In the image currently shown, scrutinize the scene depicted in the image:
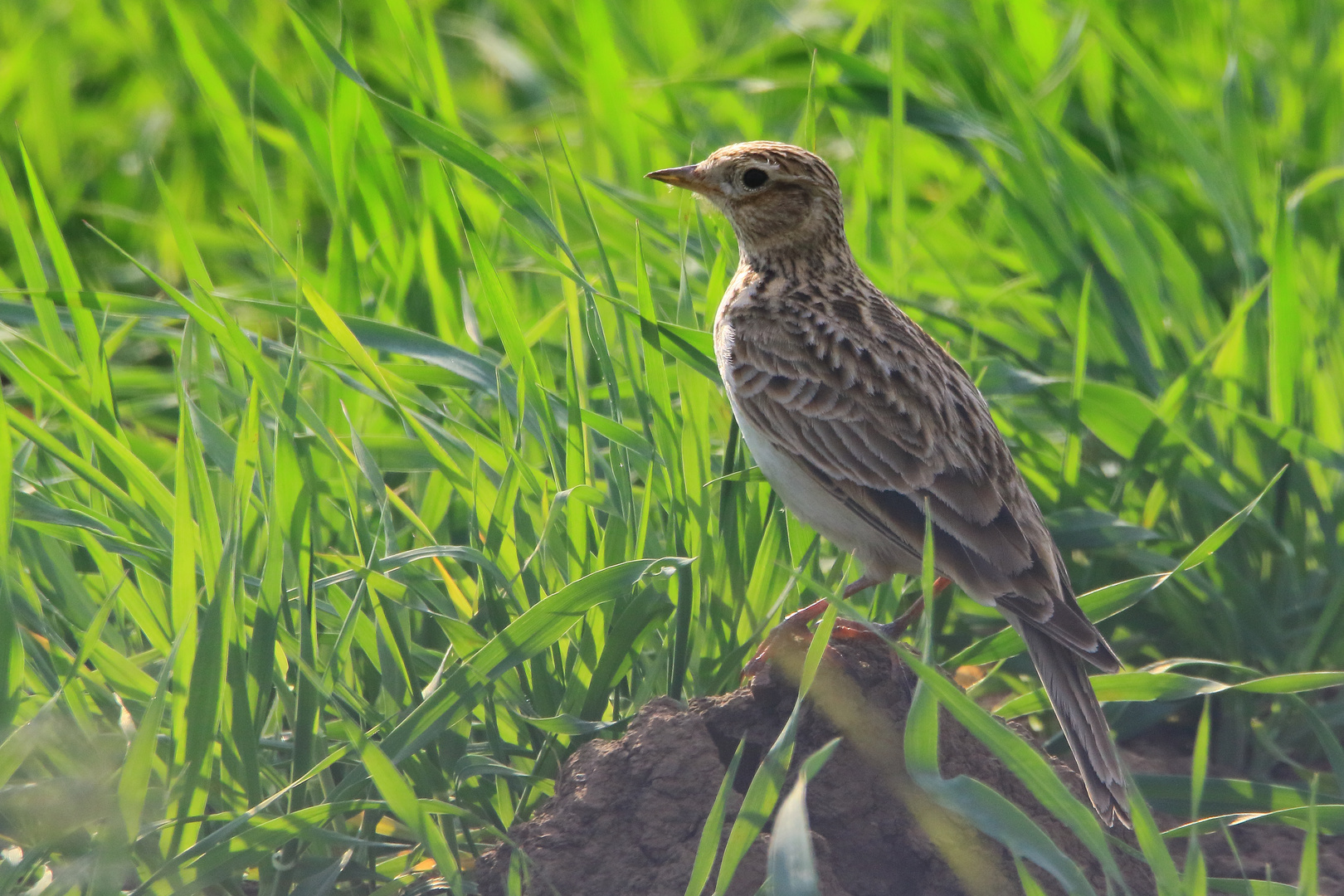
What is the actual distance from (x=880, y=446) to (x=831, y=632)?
0.50m

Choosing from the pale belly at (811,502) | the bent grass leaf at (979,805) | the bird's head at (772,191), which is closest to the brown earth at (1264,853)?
the bent grass leaf at (979,805)

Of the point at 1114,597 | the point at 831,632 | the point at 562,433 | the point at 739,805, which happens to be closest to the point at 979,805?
the point at 739,805

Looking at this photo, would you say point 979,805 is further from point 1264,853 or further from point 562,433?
point 562,433

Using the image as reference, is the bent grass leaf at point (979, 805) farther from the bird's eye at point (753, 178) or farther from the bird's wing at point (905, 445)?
the bird's eye at point (753, 178)

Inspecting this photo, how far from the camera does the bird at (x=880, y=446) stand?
2990 millimetres

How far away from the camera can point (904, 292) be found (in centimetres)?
462

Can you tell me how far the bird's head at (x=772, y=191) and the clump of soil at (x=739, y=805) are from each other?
4.99 feet

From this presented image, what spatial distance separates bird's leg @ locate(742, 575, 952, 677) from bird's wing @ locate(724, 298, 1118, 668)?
0.16 metres

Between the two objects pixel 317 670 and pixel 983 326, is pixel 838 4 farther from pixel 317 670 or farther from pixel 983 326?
pixel 317 670

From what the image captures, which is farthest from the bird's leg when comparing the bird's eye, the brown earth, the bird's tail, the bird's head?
the bird's eye

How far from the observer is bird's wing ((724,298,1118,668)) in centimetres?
307

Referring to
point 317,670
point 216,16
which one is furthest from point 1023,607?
point 216,16

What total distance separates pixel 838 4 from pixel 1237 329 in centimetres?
325

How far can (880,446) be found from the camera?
11.0 ft
